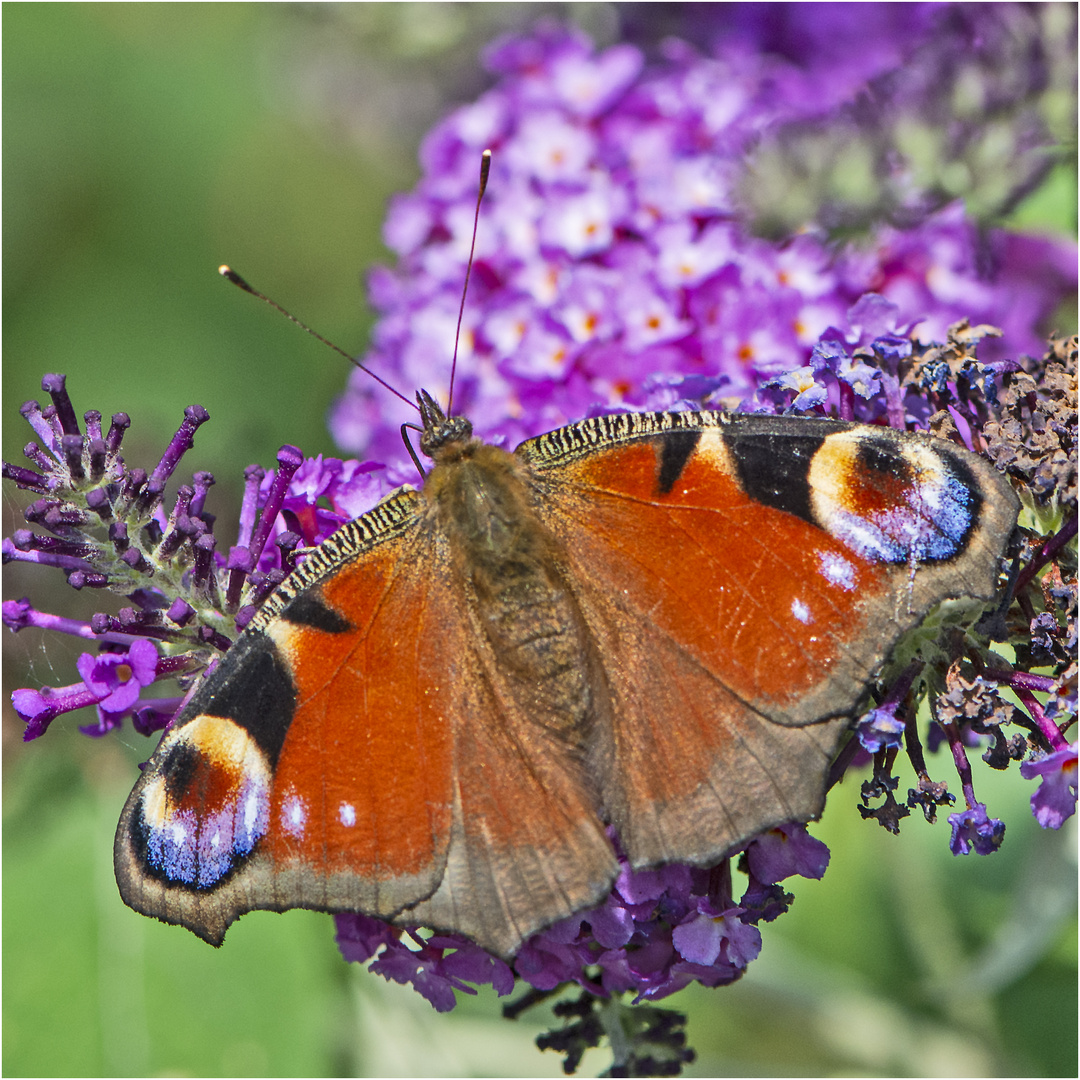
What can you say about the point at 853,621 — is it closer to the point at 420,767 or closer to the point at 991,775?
the point at 420,767

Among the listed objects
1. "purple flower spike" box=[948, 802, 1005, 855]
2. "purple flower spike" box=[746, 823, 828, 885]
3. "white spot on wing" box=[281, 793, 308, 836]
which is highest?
"white spot on wing" box=[281, 793, 308, 836]

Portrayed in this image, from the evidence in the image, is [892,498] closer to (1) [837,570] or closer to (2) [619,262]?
(1) [837,570]

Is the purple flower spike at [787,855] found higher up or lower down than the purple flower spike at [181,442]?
lower down

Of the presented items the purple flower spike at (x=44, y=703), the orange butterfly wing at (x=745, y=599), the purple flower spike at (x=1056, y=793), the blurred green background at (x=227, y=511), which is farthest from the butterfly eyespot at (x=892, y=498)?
the blurred green background at (x=227, y=511)

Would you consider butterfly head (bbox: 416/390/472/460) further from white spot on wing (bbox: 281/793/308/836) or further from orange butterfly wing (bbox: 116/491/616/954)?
white spot on wing (bbox: 281/793/308/836)

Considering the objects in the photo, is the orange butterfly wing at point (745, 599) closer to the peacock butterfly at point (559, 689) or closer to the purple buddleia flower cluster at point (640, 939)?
the peacock butterfly at point (559, 689)

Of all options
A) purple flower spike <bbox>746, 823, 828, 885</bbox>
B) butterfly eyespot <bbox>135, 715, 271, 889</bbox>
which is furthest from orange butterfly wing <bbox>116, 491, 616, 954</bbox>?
purple flower spike <bbox>746, 823, 828, 885</bbox>
